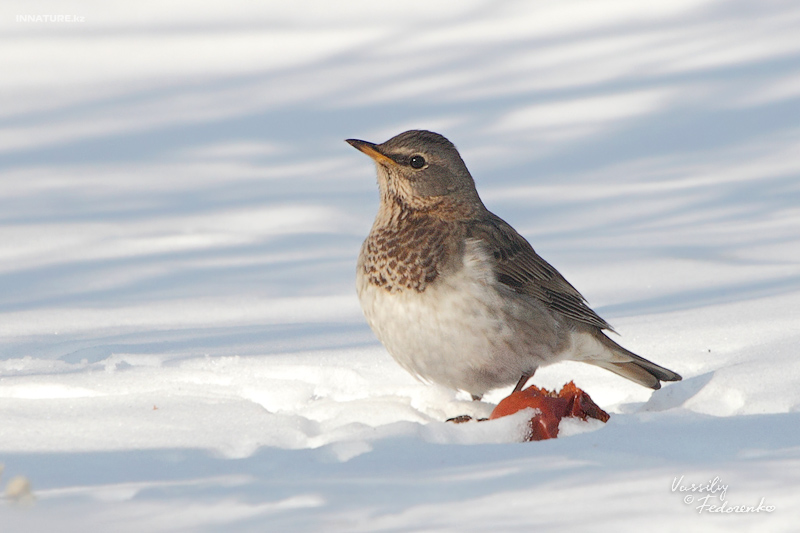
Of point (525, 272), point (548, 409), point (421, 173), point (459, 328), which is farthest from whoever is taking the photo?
point (421, 173)

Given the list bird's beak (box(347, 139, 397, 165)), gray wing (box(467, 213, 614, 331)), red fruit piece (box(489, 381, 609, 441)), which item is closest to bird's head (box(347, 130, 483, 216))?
bird's beak (box(347, 139, 397, 165))

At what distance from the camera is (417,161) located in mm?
5555

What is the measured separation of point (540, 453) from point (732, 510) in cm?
76

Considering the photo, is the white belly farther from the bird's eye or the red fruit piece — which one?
the bird's eye

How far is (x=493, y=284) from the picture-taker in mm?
5043

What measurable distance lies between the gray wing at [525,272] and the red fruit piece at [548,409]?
2.72 ft

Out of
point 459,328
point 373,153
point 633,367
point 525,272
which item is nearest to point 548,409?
point 459,328

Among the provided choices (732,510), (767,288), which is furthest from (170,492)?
(767,288)

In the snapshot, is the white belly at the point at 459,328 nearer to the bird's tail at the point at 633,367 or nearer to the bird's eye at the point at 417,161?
the bird's tail at the point at 633,367

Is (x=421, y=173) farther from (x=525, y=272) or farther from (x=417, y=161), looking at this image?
(x=525, y=272)

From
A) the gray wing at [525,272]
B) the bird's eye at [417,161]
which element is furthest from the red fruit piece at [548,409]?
the bird's eye at [417,161]

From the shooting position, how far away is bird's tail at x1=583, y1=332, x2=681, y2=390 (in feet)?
17.5

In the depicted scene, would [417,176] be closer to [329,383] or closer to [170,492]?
[329,383]

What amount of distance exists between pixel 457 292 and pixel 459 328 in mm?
162
